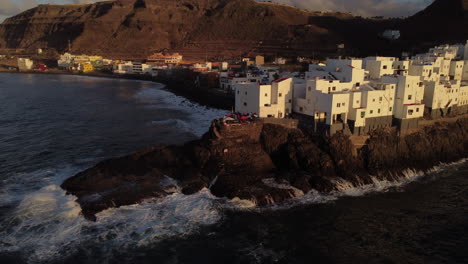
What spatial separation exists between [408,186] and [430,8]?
307 feet

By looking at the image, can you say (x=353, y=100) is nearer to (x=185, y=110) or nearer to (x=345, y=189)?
(x=345, y=189)

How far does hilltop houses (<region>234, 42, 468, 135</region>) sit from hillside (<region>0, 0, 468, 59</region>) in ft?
190

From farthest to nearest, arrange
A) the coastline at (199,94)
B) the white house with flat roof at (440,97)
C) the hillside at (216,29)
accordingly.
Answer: the hillside at (216,29) < the coastline at (199,94) < the white house with flat roof at (440,97)

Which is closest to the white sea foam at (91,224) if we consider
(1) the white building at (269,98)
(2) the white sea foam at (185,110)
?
(1) the white building at (269,98)

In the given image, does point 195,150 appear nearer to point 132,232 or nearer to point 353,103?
point 132,232

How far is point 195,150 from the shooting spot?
29.1 metres

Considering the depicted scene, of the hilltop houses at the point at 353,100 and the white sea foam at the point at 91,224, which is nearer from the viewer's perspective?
the white sea foam at the point at 91,224

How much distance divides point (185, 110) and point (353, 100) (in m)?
30.7

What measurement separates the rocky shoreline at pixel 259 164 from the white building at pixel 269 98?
2.37 metres

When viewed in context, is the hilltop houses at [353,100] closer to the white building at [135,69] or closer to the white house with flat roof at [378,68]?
the white house with flat roof at [378,68]

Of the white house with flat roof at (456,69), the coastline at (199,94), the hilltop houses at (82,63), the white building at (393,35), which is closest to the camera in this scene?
the white house with flat roof at (456,69)

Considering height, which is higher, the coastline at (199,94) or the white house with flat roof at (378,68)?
the white house with flat roof at (378,68)

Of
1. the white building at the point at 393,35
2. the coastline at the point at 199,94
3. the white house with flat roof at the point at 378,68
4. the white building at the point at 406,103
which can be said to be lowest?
the coastline at the point at 199,94

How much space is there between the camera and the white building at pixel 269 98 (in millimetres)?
33500
